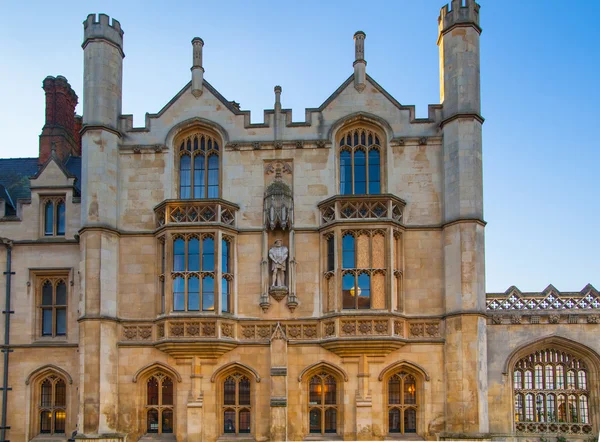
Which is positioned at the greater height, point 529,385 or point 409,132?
point 409,132

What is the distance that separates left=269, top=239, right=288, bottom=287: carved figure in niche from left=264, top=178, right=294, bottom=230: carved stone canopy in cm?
61

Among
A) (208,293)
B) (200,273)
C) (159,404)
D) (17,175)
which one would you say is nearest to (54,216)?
(17,175)

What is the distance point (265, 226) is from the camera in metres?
21.5

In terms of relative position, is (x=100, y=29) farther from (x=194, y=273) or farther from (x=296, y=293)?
(x=296, y=293)

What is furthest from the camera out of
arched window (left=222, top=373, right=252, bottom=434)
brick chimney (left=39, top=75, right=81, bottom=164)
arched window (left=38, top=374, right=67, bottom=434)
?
brick chimney (left=39, top=75, right=81, bottom=164)

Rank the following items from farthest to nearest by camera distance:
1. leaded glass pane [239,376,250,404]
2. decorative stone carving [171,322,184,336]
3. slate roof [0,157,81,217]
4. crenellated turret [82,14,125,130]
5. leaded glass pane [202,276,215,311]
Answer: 1. slate roof [0,157,81,217]
2. crenellated turret [82,14,125,130]
3. leaded glass pane [239,376,250,404]
4. leaded glass pane [202,276,215,311]
5. decorative stone carving [171,322,184,336]

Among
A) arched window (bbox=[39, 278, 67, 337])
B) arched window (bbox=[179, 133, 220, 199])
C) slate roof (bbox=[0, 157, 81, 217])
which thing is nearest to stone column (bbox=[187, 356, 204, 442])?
arched window (bbox=[39, 278, 67, 337])

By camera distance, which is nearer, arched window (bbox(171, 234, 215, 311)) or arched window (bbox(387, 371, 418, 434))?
arched window (bbox(387, 371, 418, 434))

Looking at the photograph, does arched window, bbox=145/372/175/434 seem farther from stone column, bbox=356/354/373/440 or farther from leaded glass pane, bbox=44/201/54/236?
leaded glass pane, bbox=44/201/54/236

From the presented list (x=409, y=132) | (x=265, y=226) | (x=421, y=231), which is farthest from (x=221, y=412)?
(x=409, y=132)

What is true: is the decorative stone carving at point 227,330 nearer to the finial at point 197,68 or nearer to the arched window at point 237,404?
the arched window at point 237,404

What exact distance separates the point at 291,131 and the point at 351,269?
4821mm

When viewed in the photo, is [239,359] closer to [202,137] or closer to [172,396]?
[172,396]

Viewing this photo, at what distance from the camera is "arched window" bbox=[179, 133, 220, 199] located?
22219 mm
